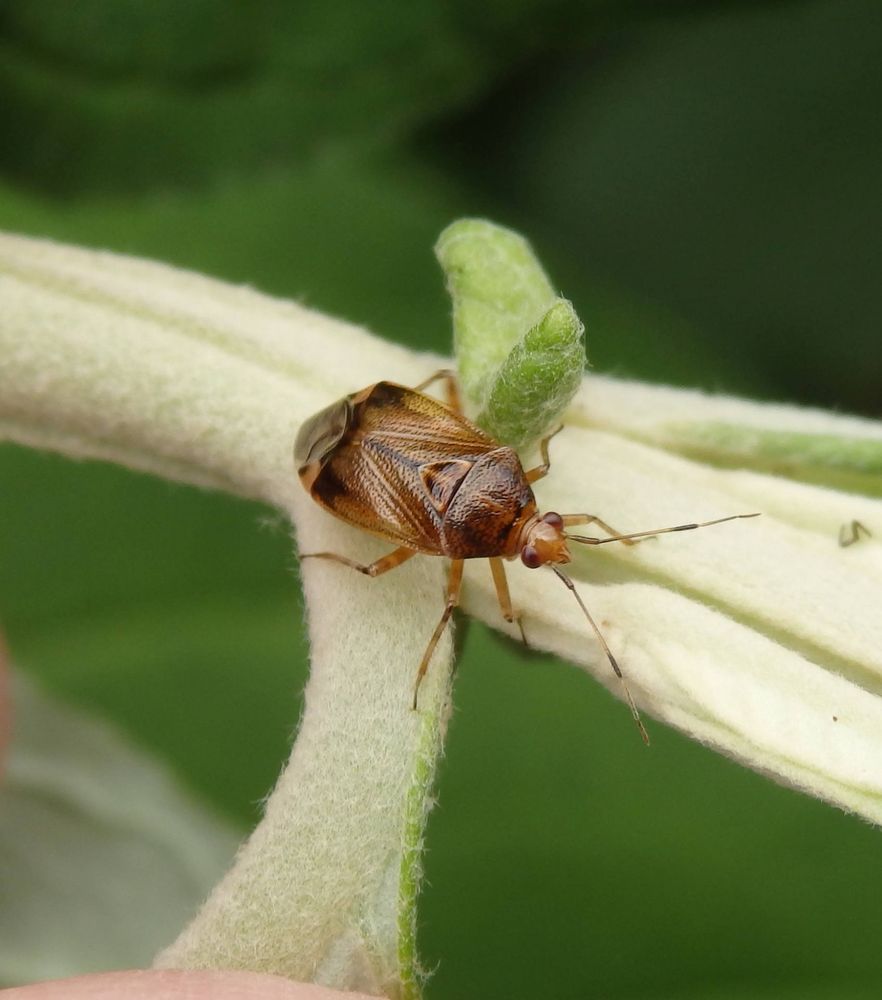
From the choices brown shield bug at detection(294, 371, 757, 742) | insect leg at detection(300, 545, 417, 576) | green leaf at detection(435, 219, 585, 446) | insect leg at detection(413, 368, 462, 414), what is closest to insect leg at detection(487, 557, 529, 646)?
brown shield bug at detection(294, 371, 757, 742)

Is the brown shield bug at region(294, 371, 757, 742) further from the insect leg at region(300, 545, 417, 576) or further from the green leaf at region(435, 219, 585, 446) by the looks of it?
the green leaf at region(435, 219, 585, 446)

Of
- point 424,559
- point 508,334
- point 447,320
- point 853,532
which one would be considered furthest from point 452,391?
point 447,320

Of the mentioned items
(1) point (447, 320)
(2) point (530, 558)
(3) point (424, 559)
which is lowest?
(2) point (530, 558)

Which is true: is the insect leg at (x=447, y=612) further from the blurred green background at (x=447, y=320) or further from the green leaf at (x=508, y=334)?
the green leaf at (x=508, y=334)

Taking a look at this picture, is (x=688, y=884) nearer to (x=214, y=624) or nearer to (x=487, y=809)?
(x=487, y=809)

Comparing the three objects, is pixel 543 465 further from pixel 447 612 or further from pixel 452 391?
pixel 452 391

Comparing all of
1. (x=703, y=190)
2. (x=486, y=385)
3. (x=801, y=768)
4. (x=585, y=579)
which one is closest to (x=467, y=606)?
(x=585, y=579)
